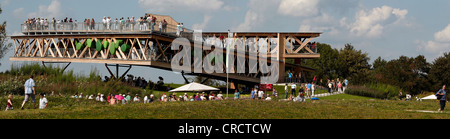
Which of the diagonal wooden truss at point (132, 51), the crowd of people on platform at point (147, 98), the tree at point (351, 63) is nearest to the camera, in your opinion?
the crowd of people on platform at point (147, 98)

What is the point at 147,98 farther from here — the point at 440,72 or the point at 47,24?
the point at 440,72

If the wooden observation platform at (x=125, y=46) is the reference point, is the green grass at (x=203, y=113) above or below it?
below

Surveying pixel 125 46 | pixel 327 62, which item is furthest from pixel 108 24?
pixel 327 62

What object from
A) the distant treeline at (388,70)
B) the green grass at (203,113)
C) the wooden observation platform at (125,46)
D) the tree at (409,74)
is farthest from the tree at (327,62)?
Result: the green grass at (203,113)

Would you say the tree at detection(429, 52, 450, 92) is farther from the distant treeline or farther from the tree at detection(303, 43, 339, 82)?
the tree at detection(303, 43, 339, 82)

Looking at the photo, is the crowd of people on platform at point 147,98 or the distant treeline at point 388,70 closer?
the crowd of people on platform at point 147,98

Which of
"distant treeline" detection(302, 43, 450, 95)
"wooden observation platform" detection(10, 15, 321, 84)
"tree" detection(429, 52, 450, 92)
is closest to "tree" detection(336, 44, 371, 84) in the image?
"distant treeline" detection(302, 43, 450, 95)

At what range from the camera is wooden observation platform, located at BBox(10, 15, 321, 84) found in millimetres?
48406

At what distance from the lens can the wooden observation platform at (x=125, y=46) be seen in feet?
159

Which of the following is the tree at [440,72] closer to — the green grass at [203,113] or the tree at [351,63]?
the tree at [351,63]

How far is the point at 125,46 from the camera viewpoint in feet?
161

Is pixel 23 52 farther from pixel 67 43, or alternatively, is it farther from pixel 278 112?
pixel 278 112
